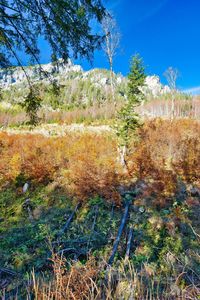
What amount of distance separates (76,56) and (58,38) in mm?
412

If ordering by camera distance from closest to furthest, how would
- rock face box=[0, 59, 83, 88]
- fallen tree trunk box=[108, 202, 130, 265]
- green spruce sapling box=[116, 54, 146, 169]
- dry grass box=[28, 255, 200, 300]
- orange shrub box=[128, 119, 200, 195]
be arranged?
dry grass box=[28, 255, 200, 300], rock face box=[0, 59, 83, 88], fallen tree trunk box=[108, 202, 130, 265], orange shrub box=[128, 119, 200, 195], green spruce sapling box=[116, 54, 146, 169]

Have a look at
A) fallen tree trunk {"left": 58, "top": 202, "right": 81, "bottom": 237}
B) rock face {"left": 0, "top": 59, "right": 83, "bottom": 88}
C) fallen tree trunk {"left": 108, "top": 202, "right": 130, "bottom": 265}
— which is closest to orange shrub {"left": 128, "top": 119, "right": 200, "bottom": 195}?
fallen tree trunk {"left": 108, "top": 202, "right": 130, "bottom": 265}

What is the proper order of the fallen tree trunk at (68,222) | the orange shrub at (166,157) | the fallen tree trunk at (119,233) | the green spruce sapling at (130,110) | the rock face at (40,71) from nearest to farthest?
the rock face at (40,71)
the fallen tree trunk at (119,233)
the fallen tree trunk at (68,222)
the orange shrub at (166,157)
the green spruce sapling at (130,110)

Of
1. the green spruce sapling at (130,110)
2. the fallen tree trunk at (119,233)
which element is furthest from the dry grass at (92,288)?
the green spruce sapling at (130,110)

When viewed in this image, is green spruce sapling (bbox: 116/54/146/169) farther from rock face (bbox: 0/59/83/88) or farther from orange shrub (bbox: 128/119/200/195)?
rock face (bbox: 0/59/83/88)

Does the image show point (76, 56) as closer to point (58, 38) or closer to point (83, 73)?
point (58, 38)

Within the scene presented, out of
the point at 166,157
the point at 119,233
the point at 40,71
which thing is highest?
the point at 40,71

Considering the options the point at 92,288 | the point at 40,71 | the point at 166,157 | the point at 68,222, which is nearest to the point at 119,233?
the point at 68,222

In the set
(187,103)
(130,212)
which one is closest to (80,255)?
(130,212)

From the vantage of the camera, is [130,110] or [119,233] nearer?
[119,233]

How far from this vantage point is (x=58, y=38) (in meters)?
3.88

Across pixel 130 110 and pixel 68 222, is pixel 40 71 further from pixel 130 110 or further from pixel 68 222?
pixel 130 110

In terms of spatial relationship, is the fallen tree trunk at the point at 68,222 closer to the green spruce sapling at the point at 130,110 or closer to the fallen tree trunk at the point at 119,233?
the fallen tree trunk at the point at 119,233

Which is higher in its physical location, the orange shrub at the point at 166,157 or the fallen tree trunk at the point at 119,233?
the orange shrub at the point at 166,157
